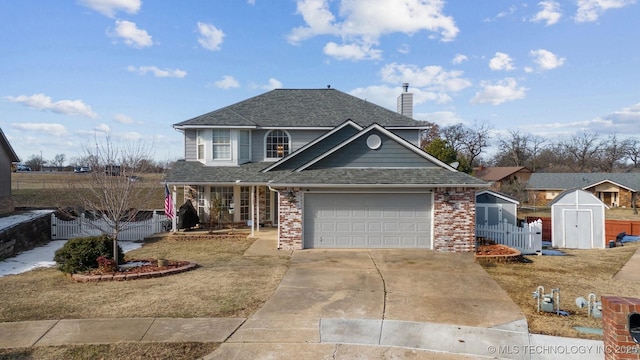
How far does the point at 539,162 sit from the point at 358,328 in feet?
263

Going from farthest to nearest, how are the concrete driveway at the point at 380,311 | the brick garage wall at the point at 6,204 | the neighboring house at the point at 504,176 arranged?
1. the neighboring house at the point at 504,176
2. the brick garage wall at the point at 6,204
3. the concrete driveway at the point at 380,311

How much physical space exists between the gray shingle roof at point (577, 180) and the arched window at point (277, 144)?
3950cm

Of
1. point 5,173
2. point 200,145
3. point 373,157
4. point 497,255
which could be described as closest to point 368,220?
point 373,157

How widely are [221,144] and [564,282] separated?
1592cm

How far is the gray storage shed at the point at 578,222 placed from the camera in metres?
18.8

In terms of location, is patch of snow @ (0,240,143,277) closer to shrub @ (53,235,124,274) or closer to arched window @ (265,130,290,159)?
shrub @ (53,235,124,274)

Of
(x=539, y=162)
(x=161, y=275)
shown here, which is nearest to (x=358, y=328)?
(x=161, y=275)

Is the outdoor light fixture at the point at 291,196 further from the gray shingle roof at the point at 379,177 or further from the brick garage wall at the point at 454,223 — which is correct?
the brick garage wall at the point at 454,223

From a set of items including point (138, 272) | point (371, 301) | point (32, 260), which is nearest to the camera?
point (371, 301)

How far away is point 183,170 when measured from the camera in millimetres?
19672

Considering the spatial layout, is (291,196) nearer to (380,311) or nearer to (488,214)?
(380,311)

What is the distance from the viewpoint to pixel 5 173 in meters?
23.9

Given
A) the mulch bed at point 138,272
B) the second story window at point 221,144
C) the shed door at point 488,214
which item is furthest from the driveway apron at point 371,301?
the second story window at point 221,144

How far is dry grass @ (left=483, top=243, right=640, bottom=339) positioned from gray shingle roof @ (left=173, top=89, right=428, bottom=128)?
32.9 feet
